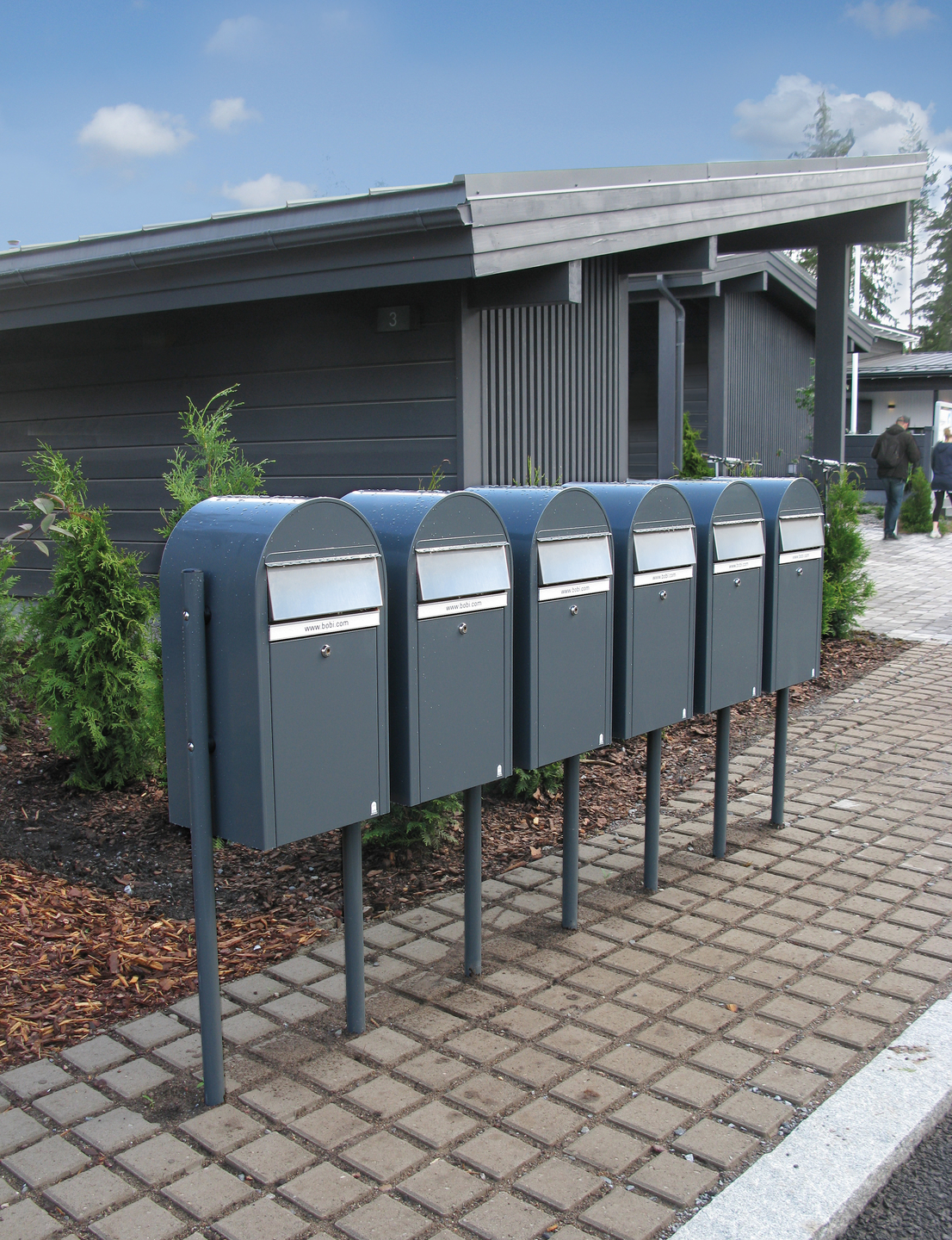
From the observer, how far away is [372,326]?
667 cm

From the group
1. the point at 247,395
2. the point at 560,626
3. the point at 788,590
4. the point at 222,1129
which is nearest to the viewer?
the point at 222,1129

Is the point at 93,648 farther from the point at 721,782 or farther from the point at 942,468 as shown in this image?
the point at 942,468

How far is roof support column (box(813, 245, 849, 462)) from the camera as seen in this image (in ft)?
37.4

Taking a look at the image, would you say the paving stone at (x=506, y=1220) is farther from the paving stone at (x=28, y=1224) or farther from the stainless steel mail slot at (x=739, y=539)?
the stainless steel mail slot at (x=739, y=539)

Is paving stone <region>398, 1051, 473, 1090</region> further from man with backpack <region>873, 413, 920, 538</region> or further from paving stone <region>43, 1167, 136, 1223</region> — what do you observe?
man with backpack <region>873, 413, 920, 538</region>

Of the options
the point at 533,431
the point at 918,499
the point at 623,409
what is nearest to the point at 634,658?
the point at 533,431

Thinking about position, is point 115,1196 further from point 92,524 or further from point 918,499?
point 918,499

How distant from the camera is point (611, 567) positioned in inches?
158

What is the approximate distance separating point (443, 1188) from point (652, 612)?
231 cm

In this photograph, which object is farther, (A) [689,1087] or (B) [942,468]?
(B) [942,468]

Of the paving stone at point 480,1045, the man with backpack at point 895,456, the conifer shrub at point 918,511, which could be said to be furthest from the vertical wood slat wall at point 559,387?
the conifer shrub at point 918,511

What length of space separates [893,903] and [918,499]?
48.6 feet

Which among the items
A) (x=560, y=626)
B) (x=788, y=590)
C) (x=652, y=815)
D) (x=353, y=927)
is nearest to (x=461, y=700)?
(x=560, y=626)

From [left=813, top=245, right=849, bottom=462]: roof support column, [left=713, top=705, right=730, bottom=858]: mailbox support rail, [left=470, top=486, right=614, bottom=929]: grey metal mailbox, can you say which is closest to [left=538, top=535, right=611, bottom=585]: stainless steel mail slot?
[left=470, top=486, right=614, bottom=929]: grey metal mailbox
